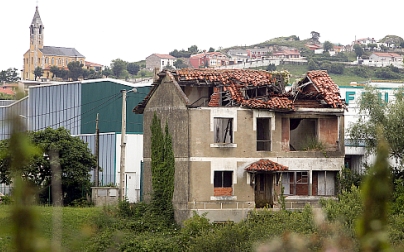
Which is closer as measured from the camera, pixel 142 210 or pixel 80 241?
pixel 80 241

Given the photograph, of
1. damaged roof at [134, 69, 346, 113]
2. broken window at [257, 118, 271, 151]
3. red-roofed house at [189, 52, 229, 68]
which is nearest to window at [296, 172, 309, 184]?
broken window at [257, 118, 271, 151]

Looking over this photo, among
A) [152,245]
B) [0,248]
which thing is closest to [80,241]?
[0,248]

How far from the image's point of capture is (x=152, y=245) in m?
32.4

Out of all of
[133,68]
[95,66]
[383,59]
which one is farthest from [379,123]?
[133,68]

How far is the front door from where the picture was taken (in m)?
36.7

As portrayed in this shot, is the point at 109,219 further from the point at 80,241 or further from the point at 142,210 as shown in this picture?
the point at 80,241

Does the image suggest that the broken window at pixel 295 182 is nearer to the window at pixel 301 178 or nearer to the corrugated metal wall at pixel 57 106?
the window at pixel 301 178

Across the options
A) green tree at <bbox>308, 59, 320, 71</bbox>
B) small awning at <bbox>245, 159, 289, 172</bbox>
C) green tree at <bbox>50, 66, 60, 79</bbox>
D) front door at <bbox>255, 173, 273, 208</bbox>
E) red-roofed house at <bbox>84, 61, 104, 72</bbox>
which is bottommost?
front door at <bbox>255, 173, 273, 208</bbox>

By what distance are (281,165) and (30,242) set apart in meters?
33.7

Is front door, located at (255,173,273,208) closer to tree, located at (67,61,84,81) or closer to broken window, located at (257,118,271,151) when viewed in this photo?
broken window, located at (257,118,271,151)

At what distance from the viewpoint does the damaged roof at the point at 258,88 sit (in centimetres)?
3625

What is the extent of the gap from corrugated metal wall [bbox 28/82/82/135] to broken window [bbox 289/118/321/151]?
26173 millimetres

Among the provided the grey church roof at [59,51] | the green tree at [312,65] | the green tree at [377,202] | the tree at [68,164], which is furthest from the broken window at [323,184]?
the grey church roof at [59,51]

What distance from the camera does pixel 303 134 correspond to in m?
38.2
